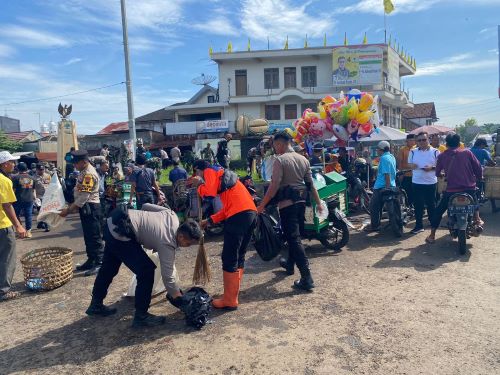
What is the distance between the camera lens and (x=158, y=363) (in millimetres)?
3332

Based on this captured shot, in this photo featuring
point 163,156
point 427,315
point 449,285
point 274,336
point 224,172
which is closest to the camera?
point 274,336

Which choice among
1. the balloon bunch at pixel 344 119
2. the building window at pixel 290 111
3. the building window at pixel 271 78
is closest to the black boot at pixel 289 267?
the balloon bunch at pixel 344 119

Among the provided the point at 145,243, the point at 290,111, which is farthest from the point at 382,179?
the point at 290,111

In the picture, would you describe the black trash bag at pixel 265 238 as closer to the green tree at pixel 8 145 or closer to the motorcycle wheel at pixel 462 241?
the motorcycle wheel at pixel 462 241

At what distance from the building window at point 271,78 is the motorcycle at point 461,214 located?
27.1 meters

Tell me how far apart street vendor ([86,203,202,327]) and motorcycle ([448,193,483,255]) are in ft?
13.6

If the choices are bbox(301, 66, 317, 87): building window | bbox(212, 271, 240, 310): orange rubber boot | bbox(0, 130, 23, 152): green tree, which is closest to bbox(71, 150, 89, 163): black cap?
bbox(212, 271, 240, 310): orange rubber boot

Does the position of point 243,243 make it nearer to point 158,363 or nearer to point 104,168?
point 158,363

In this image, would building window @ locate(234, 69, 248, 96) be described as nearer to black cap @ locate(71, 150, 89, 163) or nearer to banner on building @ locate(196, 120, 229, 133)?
banner on building @ locate(196, 120, 229, 133)

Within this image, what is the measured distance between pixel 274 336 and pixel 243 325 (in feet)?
1.30

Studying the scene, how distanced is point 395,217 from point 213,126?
22013 millimetres

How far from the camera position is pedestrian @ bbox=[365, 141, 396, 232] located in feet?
23.0

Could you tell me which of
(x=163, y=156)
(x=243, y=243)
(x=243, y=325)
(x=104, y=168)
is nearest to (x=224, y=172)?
(x=243, y=243)

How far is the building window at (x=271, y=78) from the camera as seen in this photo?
3164 cm
